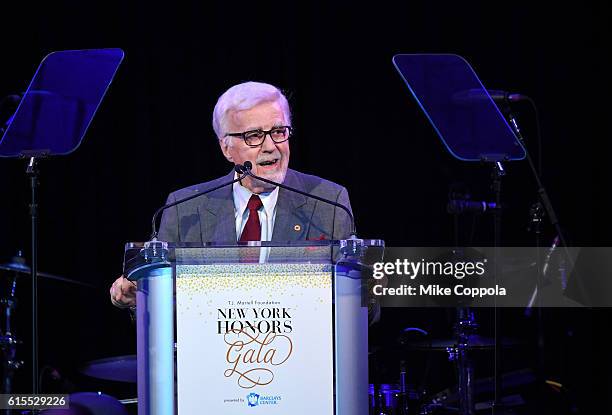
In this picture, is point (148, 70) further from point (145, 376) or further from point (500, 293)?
point (145, 376)

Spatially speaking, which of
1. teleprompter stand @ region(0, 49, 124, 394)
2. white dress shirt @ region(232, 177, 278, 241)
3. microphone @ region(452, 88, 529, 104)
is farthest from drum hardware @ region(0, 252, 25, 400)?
microphone @ region(452, 88, 529, 104)

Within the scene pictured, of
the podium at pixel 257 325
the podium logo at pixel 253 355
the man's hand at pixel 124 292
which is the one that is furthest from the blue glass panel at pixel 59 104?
the podium logo at pixel 253 355

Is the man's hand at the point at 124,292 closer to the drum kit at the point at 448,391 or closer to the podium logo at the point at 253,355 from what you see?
the podium logo at the point at 253,355

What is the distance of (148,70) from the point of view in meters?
4.56

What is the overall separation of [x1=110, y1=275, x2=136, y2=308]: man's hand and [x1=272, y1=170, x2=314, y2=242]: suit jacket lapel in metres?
0.69

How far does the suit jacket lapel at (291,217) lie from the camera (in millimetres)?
3062

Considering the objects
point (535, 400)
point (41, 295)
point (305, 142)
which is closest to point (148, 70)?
point (305, 142)

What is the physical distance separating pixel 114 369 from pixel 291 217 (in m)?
0.96

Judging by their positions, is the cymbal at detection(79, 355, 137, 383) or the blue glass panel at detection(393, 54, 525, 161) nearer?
the cymbal at detection(79, 355, 137, 383)

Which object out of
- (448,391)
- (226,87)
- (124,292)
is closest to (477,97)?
(448,391)

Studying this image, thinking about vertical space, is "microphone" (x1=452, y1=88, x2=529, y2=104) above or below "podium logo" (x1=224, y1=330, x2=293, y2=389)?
above

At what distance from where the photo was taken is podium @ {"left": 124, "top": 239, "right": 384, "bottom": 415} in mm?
2105

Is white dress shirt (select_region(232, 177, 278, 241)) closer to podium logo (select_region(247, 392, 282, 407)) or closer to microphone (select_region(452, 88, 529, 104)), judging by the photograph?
microphone (select_region(452, 88, 529, 104))

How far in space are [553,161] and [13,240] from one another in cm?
286
